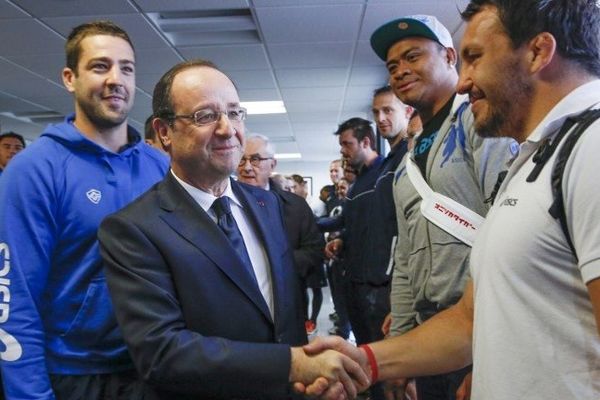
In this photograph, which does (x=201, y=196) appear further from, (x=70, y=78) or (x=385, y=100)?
(x=385, y=100)

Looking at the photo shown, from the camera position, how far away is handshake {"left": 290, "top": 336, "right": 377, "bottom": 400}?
1.19 meters

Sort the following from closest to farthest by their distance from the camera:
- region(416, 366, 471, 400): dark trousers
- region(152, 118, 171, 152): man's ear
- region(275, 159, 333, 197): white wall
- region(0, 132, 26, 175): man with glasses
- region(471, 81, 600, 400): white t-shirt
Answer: region(471, 81, 600, 400): white t-shirt, region(152, 118, 171, 152): man's ear, region(416, 366, 471, 400): dark trousers, region(0, 132, 26, 175): man with glasses, region(275, 159, 333, 197): white wall

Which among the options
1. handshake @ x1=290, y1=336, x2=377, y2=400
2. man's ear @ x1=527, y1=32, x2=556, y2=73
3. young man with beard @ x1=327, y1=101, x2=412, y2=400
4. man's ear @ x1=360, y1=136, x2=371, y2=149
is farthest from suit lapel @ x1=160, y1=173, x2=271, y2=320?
man's ear @ x1=360, y1=136, x2=371, y2=149

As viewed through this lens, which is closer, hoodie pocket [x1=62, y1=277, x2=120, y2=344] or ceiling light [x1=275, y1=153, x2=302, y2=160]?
hoodie pocket [x1=62, y1=277, x2=120, y2=344]

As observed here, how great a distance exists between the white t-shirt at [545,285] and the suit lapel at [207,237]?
55cm

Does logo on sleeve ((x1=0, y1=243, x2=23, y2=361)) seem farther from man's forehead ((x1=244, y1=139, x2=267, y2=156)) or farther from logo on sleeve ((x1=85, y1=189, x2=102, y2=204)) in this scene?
man's forehead ((x1=244, y1=139, x2=267, y2=156))

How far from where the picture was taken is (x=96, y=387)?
1.38m

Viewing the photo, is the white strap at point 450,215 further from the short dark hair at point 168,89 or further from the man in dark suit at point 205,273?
the short dark hair at point 168,89

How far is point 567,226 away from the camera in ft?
2.57

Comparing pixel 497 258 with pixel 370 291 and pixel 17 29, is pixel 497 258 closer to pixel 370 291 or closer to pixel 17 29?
pixel 370 291

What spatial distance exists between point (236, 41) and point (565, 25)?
4108 mm

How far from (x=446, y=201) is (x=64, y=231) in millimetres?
1078

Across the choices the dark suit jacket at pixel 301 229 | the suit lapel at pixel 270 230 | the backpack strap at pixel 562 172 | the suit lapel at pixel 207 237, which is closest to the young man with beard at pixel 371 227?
the dark suit jacket at pixel 301 229

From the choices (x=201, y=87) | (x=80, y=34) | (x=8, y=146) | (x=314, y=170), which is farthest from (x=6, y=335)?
(x=314, y=170)
